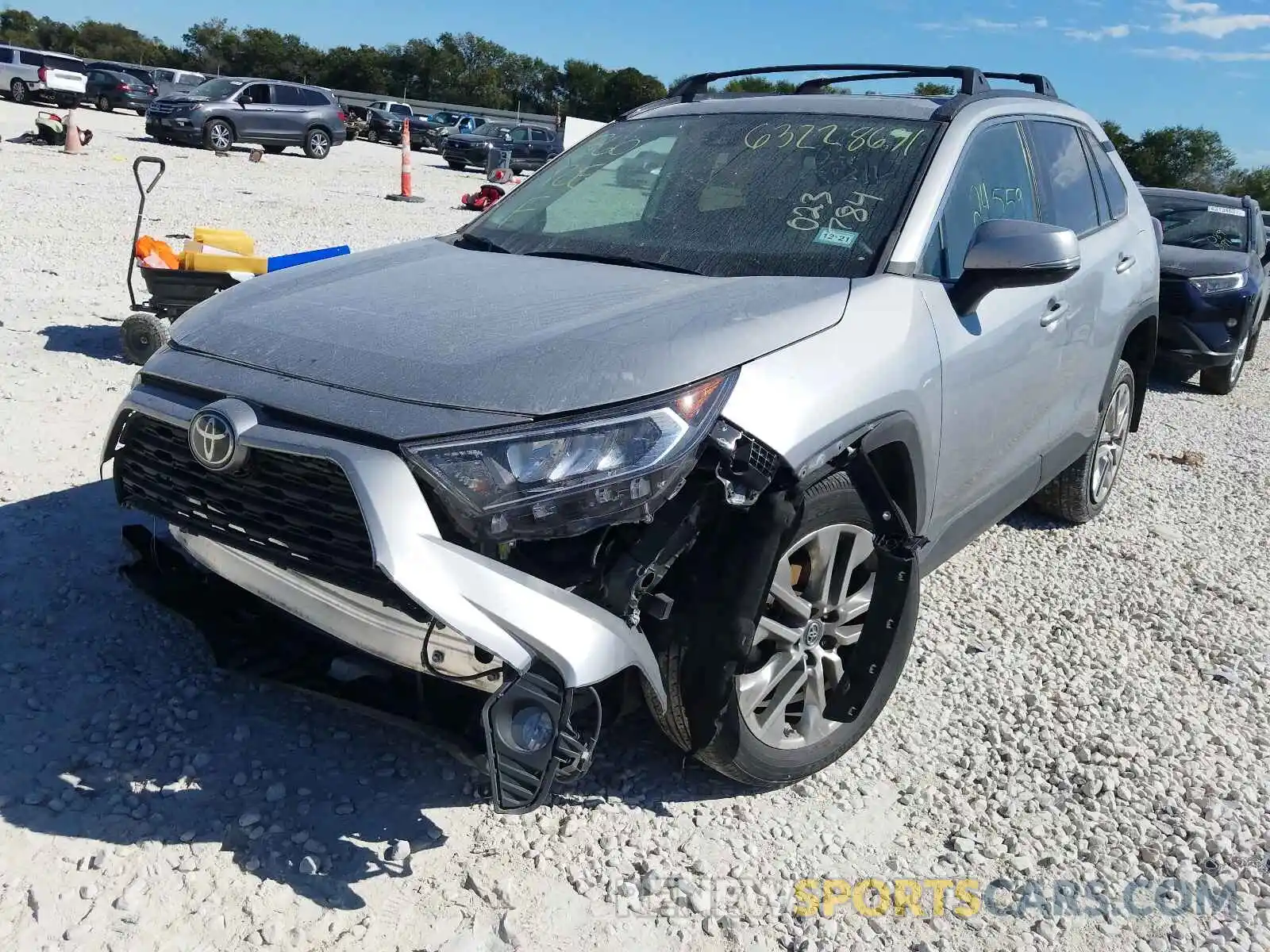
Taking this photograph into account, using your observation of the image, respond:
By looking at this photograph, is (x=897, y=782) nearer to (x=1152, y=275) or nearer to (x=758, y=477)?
(x=758, y=477)

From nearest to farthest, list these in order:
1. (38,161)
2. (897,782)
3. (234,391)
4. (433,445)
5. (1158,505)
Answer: (433,445)
(234,391)
(897,782)
(1158,505)
(38,161)

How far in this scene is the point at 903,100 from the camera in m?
3.62

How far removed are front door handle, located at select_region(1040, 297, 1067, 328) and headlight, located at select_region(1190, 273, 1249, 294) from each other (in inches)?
233

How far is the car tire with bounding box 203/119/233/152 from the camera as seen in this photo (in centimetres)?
2294

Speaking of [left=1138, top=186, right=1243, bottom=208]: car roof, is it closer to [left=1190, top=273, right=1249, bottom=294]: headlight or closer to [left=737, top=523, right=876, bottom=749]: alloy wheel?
[left=1190, top=273, right=1249, bottom=294]: headlight

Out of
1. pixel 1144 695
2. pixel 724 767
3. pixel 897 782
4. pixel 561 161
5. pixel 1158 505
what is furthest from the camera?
pixel 1158 505

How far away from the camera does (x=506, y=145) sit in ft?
95.4

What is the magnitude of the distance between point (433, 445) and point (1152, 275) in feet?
13.1

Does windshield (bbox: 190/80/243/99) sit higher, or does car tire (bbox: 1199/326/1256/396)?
windshield (bbox: 190/80/243/99)

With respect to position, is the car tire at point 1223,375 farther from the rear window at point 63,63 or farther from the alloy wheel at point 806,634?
the rear window at point 63,63

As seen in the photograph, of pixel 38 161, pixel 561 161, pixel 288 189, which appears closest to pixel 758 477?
pixel 561 161

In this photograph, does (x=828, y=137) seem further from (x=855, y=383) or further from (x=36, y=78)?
(x=36, y=78)

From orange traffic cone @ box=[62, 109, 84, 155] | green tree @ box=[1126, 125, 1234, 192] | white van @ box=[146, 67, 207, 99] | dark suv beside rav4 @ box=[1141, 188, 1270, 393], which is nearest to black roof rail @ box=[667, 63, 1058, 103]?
dark suv beside rav4 @ box=[1141, 188, 1270, 393]

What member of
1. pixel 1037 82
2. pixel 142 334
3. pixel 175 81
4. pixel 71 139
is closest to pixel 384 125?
pixel 175 81
